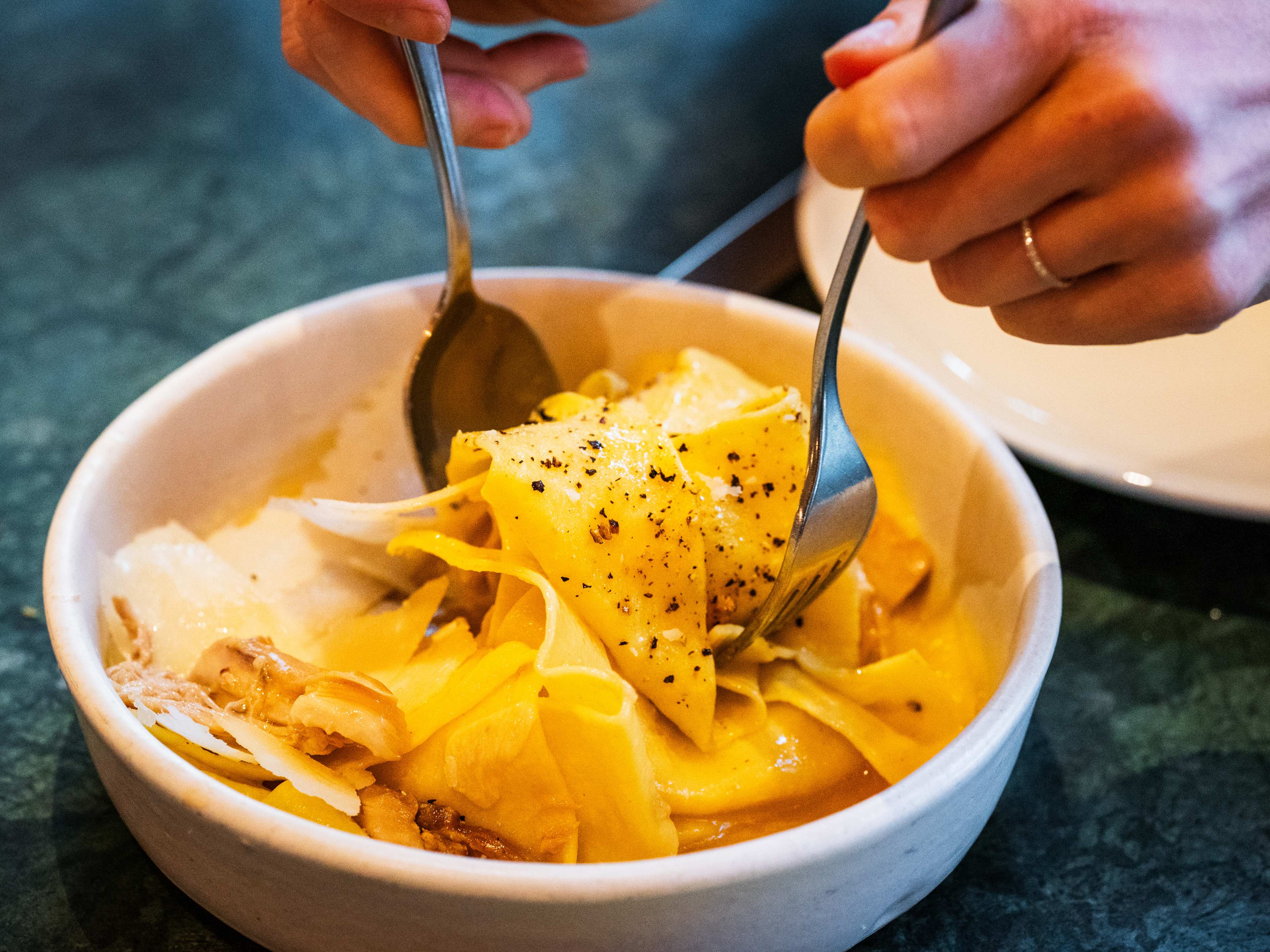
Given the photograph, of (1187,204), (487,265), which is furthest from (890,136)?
(487,265)

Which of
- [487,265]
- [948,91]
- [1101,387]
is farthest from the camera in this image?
[487,265]

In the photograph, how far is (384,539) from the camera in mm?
1503

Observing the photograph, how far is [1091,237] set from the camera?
36.5 inches

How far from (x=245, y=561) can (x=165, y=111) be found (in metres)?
2.01

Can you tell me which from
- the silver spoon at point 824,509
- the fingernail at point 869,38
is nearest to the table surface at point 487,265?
the silver spoon at point 824,509

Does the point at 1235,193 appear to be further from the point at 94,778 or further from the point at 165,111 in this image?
the point at 165,111

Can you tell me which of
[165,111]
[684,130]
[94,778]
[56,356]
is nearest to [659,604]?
[94,778]

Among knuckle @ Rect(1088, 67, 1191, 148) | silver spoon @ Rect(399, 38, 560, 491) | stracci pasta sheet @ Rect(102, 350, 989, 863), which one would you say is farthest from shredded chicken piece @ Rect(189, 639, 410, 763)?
knuckle @ Rect(1088, 67, 1191, 148)

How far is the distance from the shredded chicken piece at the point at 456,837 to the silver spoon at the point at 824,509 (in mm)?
387

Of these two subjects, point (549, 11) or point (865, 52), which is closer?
point (865, 52)

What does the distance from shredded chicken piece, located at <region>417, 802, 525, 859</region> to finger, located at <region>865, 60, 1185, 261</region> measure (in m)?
0.78

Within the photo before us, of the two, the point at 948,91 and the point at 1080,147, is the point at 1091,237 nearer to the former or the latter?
the point at 1080,147

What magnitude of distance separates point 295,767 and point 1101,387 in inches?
63.5

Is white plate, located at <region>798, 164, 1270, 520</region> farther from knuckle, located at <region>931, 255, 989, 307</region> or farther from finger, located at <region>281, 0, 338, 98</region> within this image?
finger, located at <region>281, 0, 338, 98</region>
